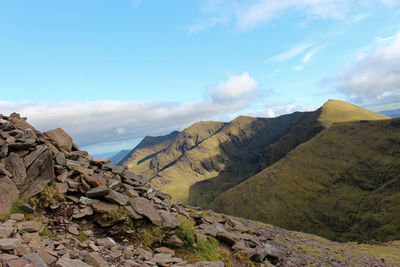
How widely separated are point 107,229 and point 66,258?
3662mm

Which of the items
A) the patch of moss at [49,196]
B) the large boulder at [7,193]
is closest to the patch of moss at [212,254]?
the patch of moss at [49,196]

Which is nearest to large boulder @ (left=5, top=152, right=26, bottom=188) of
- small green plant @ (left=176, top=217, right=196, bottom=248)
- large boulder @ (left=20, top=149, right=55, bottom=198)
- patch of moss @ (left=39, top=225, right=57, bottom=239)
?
large boulder @ (left=20, top=149, right=55, bottom=198)

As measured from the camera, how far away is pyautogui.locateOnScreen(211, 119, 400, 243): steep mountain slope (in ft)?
433

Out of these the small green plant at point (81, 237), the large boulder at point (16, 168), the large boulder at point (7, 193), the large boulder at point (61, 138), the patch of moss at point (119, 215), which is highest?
the large boulder at point (61, 138)

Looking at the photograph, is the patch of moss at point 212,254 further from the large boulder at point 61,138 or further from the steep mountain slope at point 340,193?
the steep mountain slope at point 340,193

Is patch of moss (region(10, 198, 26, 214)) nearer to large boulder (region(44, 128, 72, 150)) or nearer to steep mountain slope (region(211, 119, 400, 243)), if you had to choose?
large boulder (region(44, 128, 72, 150))

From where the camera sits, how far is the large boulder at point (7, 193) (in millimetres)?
11037

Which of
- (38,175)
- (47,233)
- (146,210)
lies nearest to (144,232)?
(146,210)

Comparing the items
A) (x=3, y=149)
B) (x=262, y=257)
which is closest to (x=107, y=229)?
(x=3, y=149)

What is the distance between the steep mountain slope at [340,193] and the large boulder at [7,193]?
5615 inches

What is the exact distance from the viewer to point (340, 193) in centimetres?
16550

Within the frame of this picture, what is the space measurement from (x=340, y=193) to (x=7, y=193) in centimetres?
19644

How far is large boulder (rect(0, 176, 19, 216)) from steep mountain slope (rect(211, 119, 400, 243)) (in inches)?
5615

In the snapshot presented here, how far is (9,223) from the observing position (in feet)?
33.2
